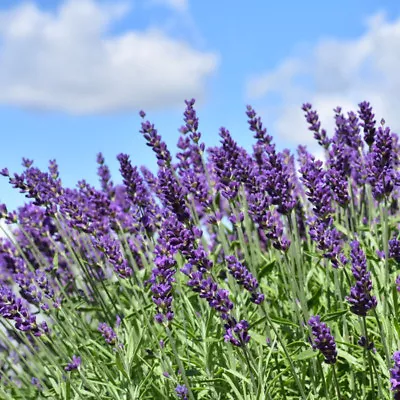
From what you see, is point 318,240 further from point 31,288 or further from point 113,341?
point 31,288

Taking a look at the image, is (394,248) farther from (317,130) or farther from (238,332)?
(317,130)

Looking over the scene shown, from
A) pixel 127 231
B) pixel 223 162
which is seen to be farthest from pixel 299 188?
pixel 223 162

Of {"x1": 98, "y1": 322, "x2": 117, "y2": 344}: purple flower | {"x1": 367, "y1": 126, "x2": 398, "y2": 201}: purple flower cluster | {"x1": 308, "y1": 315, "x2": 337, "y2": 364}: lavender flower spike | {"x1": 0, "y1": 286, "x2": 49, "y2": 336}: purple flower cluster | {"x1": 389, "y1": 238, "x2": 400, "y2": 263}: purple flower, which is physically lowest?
{"x1": 308, "y1": 315, "x2": 337, "y2": 364}: lavender flower spike

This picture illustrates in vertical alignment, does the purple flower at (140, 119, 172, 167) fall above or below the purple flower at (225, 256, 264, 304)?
above

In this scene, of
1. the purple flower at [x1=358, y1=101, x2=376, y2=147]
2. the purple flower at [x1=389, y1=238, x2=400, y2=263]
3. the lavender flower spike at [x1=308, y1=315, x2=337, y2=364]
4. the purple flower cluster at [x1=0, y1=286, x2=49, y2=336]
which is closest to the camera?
the lavender flower spike at [x1=308, y1=315, x2=337, y2=364]

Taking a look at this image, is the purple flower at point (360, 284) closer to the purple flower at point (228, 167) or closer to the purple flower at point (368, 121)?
the purple flower at point (228, 167)

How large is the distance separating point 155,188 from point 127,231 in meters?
0.83

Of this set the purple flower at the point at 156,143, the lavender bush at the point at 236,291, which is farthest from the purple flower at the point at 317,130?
the purple flower at the point at 156,143

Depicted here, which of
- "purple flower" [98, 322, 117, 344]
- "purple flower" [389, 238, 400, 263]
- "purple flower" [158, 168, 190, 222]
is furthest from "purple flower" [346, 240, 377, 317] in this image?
"purple flower" [98, 322, 117, 344]

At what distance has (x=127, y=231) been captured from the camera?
604cm

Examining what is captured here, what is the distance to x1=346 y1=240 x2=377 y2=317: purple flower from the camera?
2.64m

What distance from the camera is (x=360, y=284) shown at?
267 cm

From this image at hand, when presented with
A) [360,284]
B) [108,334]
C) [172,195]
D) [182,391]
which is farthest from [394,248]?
[108,334]

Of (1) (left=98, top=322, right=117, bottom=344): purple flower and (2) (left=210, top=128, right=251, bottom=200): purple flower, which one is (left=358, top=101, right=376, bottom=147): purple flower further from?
(1) (left=98, top=322, right=117, bottom=344): purple flower
